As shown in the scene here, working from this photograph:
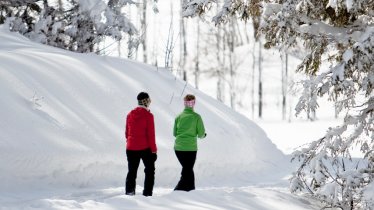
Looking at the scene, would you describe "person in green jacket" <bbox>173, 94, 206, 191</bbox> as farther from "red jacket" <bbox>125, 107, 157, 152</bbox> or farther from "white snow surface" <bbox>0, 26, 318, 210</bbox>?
"red jacket" <bbox>125, 107, 157, 152</bbox>

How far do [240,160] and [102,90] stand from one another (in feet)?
12.4

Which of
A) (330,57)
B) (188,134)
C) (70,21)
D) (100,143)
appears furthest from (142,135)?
(70,21)

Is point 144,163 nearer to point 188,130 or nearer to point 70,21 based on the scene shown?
point 188,130

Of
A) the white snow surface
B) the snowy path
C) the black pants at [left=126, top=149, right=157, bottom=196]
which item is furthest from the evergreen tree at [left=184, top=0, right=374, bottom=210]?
the black pants at [left=126, top=149, right=157, bottom=196]

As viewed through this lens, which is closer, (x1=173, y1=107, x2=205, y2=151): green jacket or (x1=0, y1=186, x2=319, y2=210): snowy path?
(x1=0, y1=186, x2=319, y2=210): snowy path

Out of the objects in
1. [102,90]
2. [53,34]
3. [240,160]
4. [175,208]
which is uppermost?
[53,34]

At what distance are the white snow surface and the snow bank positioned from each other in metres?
0.02

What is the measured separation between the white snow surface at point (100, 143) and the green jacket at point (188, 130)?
2.60 ft

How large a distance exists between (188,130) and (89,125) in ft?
10.2

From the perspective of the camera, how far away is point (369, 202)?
673 cm

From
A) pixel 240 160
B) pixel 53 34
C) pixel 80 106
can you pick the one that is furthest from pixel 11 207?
pixel 53 34

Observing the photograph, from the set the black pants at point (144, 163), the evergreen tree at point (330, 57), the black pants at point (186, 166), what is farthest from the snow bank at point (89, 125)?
the evergreen tree at point (330, 57)

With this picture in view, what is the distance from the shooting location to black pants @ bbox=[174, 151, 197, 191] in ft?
29.2

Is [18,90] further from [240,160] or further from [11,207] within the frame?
[240,160]
